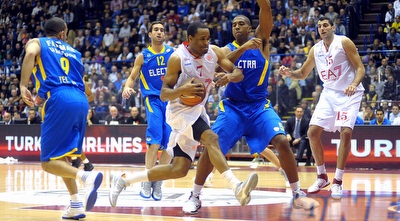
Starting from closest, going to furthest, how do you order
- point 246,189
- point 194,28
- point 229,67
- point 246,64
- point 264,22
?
point 246,189, point 194,28, point 229,67, point 264,22, point 246,64

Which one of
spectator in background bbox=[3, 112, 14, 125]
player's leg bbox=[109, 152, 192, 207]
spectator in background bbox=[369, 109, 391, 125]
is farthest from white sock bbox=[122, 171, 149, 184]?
spectator in background bbox=[3, 112, 14, 125]

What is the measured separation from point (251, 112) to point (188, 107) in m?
1.07

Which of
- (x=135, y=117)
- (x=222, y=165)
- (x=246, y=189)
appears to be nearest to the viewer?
(x=246, y=189)

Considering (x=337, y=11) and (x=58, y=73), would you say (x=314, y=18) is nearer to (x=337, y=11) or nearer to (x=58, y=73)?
(x=337, y=11)

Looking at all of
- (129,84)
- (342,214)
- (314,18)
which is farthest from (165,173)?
(314,18)

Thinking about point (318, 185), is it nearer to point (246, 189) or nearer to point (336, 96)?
point (336, 96)

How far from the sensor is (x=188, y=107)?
291 inches

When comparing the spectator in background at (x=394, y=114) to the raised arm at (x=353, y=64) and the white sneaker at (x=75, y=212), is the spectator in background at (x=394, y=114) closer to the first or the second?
the raised arm at (x=353, y=64)

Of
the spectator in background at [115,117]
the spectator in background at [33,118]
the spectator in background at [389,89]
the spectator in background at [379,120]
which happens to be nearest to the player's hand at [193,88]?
the spectator in background at [379,120]

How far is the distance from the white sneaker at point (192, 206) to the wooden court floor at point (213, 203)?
73 mm

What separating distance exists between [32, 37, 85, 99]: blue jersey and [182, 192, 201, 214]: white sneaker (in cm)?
172

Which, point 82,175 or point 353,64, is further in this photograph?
point 353,64

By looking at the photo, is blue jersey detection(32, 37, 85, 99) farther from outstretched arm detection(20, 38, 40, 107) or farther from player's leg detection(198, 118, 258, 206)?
player's leg detection(198, 118, 258, 206)

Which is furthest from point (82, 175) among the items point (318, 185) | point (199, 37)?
point (318, 185)
